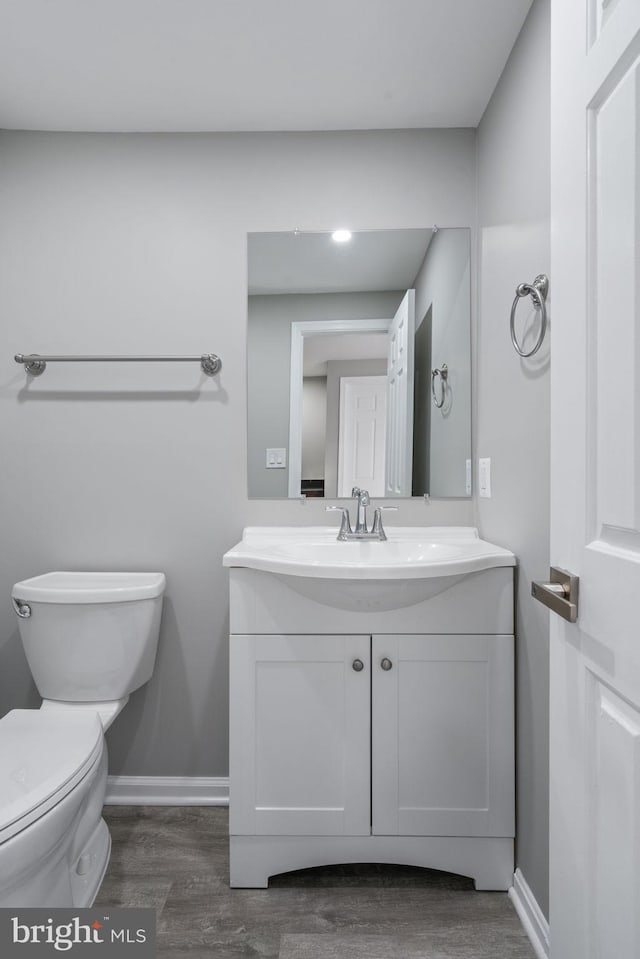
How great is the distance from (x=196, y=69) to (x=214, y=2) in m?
0.25

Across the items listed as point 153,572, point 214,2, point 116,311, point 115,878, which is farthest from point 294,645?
point 214,2

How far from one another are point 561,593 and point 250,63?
65.8 inches

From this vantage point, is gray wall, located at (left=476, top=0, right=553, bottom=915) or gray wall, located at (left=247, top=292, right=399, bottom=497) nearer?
gray wall, located at (left=476, top=0, right=553, bottom=915)

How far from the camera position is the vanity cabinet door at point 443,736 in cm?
148

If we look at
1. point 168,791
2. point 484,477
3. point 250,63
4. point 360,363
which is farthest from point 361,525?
point 250,63

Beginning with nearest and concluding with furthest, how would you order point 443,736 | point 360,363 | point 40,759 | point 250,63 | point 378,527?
point 40,759 → point 443,736 → point 250,63 → point 378,527 → point 360,363

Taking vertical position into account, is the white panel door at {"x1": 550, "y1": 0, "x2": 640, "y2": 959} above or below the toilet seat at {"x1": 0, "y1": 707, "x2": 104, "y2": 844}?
above

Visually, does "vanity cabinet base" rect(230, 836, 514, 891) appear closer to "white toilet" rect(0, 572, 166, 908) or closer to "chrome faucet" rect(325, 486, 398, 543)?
"white toilet" rect(0, 572, 166, 908)

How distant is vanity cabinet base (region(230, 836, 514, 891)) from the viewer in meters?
1.48

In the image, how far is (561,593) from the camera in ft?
2.58

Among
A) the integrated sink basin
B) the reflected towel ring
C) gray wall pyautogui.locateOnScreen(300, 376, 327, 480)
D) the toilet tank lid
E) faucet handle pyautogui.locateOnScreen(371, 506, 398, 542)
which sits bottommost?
the toilet tank lid

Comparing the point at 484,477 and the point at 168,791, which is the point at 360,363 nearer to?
the point at 484,477

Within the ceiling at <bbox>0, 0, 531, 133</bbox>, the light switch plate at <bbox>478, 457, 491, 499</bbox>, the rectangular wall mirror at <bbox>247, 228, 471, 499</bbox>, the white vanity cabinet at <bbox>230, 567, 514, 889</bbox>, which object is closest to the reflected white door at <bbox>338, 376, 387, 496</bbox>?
the rectangular wall mirror at <bbox>247, 228, 471, 499</bbox>

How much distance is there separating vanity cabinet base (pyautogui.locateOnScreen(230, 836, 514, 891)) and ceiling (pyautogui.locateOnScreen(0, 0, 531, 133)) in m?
2.15
